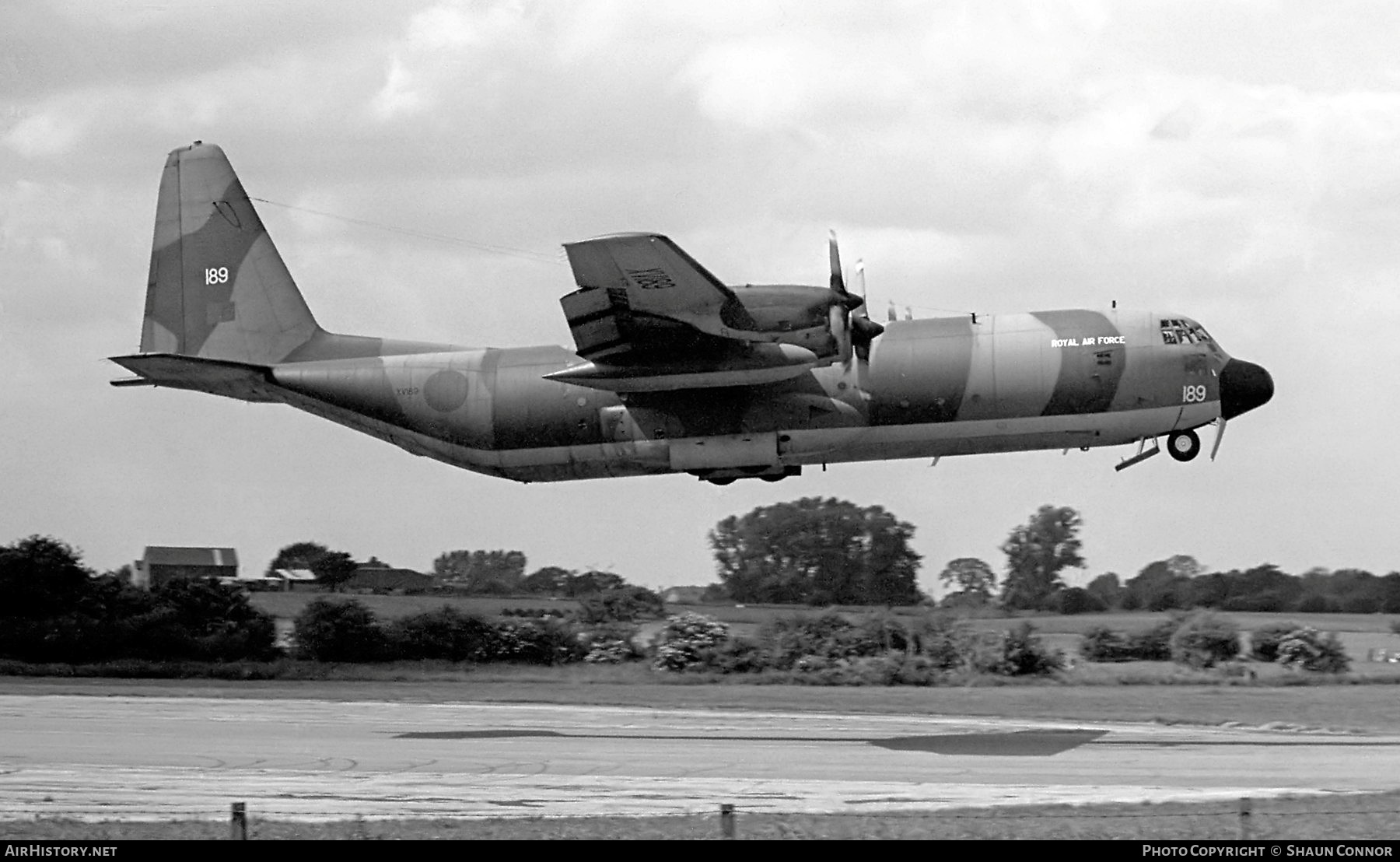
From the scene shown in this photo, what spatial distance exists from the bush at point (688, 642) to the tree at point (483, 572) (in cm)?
761

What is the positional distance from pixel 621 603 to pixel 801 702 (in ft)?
37.8

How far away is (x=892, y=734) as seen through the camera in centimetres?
2712

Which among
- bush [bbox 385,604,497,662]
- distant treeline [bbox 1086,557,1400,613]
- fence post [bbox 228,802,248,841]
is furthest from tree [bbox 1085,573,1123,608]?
fence post [bbox 228,802,248,841]

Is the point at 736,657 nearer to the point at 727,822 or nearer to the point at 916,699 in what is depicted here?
the point at 916,699

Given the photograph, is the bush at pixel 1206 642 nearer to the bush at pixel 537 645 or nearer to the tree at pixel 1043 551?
the tree at pixel 1043 551

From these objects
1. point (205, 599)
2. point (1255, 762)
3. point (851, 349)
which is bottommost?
point (1255, 762)

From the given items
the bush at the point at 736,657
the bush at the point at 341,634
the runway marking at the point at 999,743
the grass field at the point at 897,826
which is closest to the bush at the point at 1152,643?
the bush at the point at 736,657

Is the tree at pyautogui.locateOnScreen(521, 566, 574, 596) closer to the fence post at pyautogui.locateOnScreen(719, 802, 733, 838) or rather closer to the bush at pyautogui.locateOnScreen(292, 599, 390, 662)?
the bush at pyautogui.locateOnScreen(292, 599, 390, 662)

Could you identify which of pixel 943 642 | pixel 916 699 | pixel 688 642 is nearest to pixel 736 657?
pixel 688 642

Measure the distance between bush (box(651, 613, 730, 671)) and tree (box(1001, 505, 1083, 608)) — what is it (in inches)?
369

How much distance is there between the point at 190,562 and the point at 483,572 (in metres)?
11.9

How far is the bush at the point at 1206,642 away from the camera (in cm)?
4100
